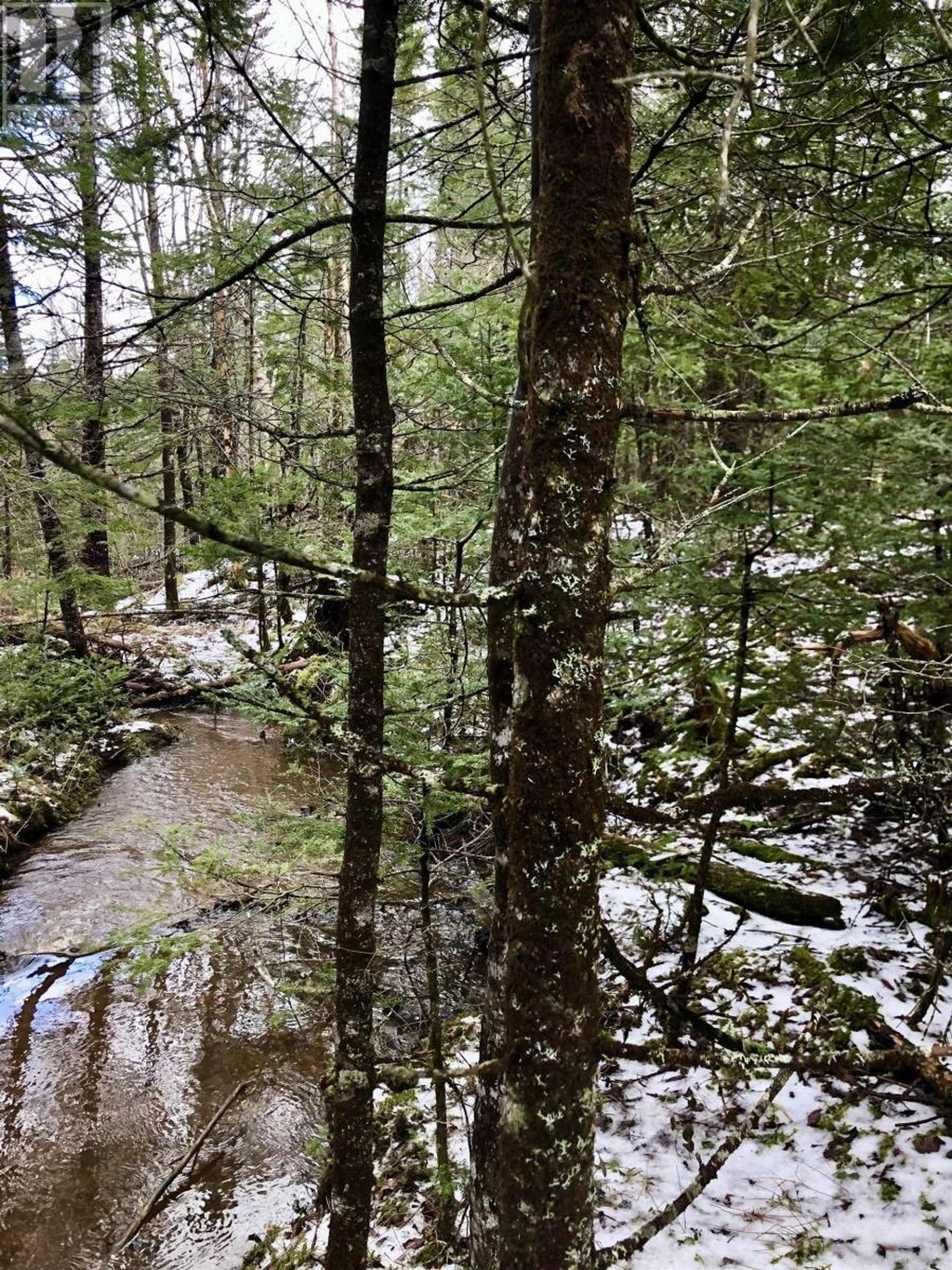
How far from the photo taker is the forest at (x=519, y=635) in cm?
161

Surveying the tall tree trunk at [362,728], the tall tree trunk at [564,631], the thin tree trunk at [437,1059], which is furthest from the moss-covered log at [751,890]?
the tall tree trunk at [564,631]

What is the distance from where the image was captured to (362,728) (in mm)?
3295

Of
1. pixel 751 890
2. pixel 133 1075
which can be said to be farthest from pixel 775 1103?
pixel 133 1075

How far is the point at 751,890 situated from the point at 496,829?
4.66 metres

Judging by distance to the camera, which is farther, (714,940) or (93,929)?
(93,929)

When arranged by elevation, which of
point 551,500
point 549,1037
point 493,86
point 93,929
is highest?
point 493,86

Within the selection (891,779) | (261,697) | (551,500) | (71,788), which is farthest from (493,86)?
(71,788)

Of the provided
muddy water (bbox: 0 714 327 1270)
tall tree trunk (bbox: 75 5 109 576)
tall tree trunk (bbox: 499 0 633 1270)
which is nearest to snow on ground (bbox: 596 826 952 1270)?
tall tree trunk (bbox: 499 0 633 1270)

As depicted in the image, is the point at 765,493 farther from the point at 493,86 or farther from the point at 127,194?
the point at 127,194

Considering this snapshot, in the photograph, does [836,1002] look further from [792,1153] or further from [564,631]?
[564,631]

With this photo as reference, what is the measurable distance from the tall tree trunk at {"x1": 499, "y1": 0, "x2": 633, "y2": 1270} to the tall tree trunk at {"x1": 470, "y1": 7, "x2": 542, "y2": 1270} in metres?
1.47

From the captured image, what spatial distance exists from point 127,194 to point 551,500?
5790 millimetres

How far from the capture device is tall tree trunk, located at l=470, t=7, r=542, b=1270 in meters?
3.23

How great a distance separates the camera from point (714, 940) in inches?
249
